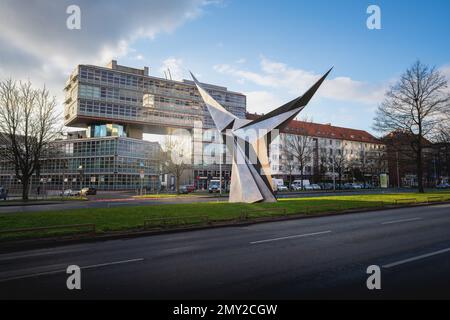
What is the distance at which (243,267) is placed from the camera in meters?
6.46

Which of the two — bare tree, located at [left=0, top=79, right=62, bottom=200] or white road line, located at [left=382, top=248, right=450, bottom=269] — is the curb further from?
bare tree, located at [left=0, top=79, right=62, bottom=200]

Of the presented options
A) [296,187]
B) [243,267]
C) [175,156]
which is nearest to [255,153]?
[243,267]

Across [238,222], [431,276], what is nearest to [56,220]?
[238,222]

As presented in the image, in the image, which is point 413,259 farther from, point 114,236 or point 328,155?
point 328,155

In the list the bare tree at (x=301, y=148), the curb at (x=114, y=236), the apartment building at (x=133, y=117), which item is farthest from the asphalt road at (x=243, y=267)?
the apartment building at (x=133, y=117)

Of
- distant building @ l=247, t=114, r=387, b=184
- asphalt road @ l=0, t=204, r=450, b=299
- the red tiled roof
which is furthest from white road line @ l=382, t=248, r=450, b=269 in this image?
the red tiled roof

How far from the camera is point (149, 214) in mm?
15484

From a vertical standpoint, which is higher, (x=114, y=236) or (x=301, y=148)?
(x=301, y=148)

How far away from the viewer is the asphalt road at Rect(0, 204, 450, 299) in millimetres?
5023

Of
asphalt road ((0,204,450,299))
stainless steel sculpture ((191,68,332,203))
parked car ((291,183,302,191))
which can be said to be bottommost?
parked car ((291,183,302,191))

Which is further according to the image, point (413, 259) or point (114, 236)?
point (114, 236)

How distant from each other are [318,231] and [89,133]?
71613 mm
